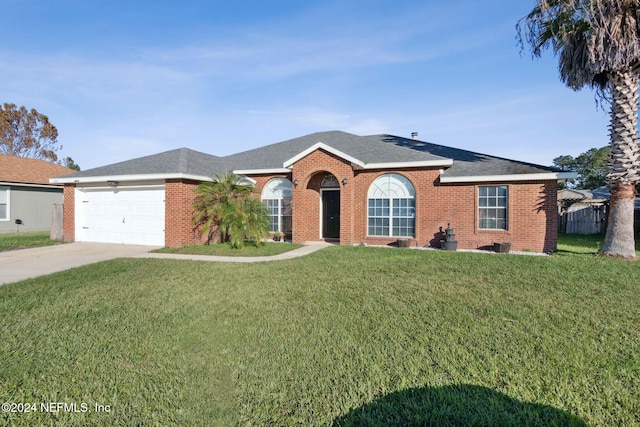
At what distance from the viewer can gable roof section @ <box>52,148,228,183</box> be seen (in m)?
13.1

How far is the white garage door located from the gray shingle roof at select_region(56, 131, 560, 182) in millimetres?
855

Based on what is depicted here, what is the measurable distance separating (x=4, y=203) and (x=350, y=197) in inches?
811

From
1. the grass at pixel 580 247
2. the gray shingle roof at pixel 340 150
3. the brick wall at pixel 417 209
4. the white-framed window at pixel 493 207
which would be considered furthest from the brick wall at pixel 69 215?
the grass at pixel 580 247

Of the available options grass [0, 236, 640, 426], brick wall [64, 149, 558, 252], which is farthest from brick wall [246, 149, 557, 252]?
grass [0, 236, 640, 426]

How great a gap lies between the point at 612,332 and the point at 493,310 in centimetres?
146

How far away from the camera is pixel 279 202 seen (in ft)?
50.8

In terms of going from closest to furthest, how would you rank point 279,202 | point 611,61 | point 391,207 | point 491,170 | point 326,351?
point 326,351 < point 611,61 < point 491,170 < point 391,207 < point 279,202

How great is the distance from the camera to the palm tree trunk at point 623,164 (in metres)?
10.4

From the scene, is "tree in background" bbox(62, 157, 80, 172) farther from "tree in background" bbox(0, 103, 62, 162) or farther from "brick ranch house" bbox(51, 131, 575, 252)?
"brick ranch house" bbox(51, 131, 575, 252)

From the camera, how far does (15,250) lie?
12.2m

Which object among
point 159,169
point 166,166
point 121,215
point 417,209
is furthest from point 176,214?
point 417,209

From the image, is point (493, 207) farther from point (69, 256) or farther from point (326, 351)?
point (69, 256)

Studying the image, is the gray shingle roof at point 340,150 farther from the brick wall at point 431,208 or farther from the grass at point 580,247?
the grass at point 580,247

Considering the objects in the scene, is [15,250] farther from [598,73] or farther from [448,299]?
[598,73]
